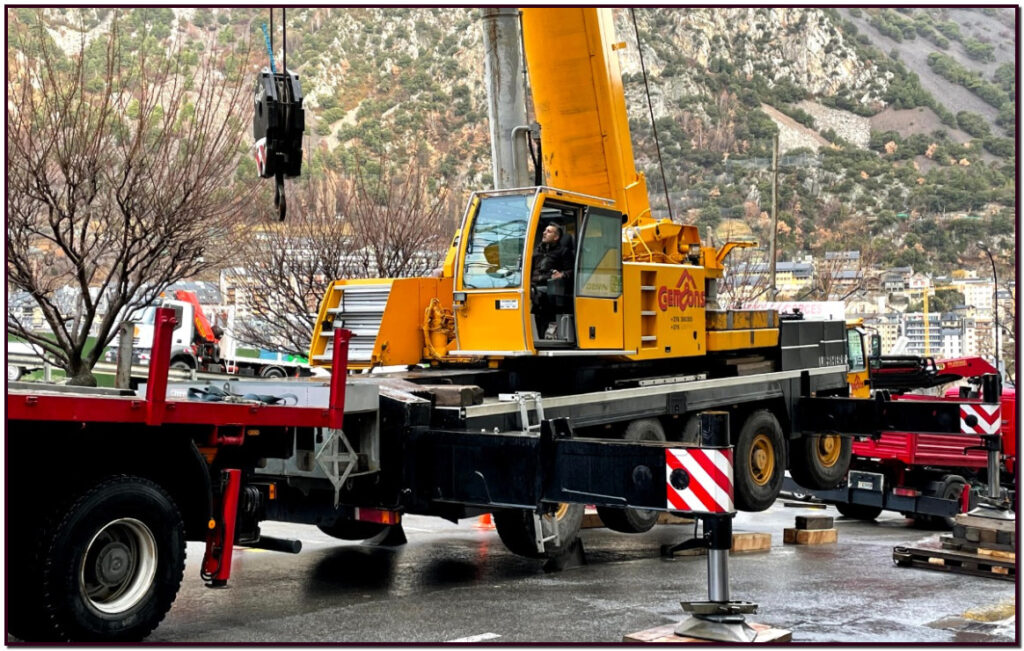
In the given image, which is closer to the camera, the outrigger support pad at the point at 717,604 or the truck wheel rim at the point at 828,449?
the outrigger support pad at the point at 717,604

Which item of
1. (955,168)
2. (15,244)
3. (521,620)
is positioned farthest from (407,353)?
(955,168)

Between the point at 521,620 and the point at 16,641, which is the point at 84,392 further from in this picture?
the point at 521,620

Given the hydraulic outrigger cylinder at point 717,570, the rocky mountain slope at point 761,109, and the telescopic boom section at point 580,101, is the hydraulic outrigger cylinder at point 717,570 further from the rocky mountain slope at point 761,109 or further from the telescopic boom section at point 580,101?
the rocky mountain slope at point 761,109

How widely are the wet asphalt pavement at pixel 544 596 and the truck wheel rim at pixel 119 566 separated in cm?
82

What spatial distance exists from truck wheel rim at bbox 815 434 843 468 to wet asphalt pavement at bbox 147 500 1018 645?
1949 millimetres

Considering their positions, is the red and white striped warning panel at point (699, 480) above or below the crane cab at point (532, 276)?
below

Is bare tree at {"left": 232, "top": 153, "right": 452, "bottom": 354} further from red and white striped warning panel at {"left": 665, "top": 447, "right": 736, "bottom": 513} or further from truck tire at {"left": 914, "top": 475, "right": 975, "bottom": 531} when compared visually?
red and white striped warning panel at {"left": 665, "top": 447, "right": 736, "bottom": 513}

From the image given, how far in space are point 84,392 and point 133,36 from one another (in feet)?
202

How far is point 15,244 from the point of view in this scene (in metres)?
15.0

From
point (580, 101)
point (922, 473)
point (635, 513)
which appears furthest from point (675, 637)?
point (922, 473)

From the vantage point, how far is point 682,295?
491 inches

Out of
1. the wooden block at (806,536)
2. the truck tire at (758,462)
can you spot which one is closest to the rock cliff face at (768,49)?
the truck tire at (758,462)

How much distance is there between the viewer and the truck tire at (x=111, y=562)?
20.6 feet

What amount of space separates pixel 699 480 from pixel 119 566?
11.2 ft
